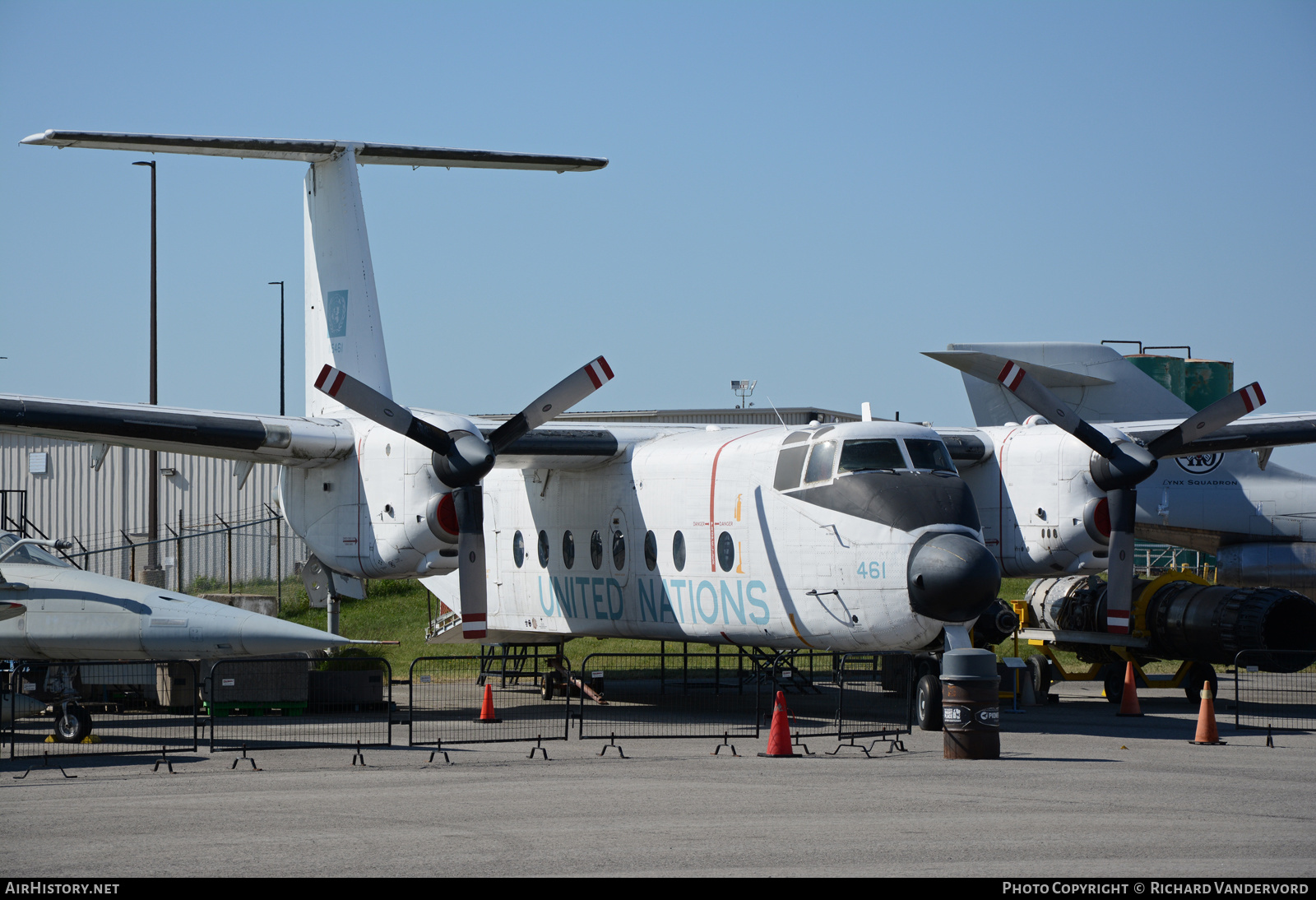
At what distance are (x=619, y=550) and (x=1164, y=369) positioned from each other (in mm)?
19869

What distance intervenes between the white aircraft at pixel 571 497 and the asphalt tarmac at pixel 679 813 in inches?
79.4

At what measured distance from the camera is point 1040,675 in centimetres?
2045

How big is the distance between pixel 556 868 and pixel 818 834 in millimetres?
1919

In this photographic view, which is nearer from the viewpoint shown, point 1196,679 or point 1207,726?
point 1207,726

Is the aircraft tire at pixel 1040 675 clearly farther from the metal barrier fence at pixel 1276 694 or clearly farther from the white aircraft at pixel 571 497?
the white aircraft at pixel 571 497

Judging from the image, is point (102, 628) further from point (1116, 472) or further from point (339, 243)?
point (1116, 472)

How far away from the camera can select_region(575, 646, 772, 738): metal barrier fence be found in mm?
16594

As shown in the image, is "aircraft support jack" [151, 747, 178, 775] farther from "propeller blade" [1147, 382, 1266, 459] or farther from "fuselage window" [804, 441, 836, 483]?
"propeller blade" [1147, 382, 1266, 459]

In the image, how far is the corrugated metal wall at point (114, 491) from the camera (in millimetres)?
38750

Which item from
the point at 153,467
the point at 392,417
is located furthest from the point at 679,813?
the point at 153,467

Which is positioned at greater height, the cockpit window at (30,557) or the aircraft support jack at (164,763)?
the cockpit window at (30,557)

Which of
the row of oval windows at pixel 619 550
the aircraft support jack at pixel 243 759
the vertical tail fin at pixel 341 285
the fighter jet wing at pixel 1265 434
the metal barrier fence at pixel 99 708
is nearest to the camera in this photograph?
the aircraft support jack at pixel 243 759

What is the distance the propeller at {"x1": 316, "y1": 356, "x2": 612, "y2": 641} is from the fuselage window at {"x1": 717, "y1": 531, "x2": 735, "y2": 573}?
8.62 feet

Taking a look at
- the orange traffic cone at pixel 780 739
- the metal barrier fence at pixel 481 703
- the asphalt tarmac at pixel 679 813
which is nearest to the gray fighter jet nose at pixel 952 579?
the asphalt tarmac at pixel 679 813
